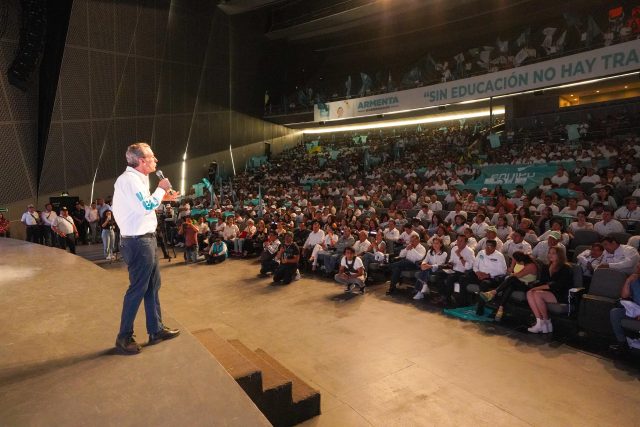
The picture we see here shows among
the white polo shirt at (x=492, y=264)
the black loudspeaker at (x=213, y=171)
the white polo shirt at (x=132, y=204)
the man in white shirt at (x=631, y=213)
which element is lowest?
the white polo shirt at (x=492, y=264)

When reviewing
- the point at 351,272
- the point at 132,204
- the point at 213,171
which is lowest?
the point at 351,272

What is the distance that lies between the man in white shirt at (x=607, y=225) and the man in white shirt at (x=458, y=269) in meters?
2.49

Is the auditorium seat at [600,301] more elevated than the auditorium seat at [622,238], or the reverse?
the auditorium seat at [622,238]

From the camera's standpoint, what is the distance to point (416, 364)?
4.60 metres

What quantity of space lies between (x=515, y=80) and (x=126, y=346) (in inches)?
659

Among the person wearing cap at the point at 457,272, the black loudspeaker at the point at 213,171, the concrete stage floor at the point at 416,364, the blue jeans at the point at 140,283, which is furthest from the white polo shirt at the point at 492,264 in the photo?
the black loudspeaker at the point at 213,171

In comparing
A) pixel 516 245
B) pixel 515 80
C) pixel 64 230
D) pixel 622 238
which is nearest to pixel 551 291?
pixel 516 245

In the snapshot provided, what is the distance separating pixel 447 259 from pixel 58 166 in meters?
14.7

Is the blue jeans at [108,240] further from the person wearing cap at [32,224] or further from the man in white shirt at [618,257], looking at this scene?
the man in white shirt at [618,257]

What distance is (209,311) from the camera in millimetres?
6797

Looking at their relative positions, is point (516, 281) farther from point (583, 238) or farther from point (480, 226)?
point (480, 226)

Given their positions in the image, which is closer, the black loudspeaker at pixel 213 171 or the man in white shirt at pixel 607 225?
the man in white shirt at pixel 607 225

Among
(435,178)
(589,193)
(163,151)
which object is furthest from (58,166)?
(589,193)

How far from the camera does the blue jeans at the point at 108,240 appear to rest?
36.0 ft
